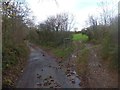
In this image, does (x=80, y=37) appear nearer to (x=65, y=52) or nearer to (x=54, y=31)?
(x=54, y=31)

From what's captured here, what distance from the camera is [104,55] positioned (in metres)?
22.0

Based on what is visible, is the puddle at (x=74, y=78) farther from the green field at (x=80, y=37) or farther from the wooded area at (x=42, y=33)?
the green field at (x=80, y=37)

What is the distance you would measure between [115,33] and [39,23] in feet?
125

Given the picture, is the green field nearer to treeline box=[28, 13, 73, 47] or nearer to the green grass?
treeline box=[28, 13, 73, 47]

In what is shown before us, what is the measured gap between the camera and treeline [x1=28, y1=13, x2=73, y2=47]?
4719cm

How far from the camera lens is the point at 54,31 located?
4912 cm

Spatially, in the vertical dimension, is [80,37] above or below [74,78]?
above

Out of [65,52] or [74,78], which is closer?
[74,78]

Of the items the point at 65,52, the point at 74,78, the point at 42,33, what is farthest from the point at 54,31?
→ the point at 74,78

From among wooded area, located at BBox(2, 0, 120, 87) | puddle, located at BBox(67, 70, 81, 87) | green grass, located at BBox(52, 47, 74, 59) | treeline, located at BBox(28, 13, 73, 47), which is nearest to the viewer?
puddle, located at BBox(67, 70, 81, 87)

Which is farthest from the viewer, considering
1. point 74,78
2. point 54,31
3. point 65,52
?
point 54,31

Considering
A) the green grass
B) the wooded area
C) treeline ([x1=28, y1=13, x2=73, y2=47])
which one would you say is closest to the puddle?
the wooded area

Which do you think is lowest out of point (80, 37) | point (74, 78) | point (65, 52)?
point (74, 78)

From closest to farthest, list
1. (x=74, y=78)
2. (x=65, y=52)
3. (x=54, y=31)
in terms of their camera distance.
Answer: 1. (x=74, y=78)
2. (x=65, y=52)
3. (x=54, y=31)
